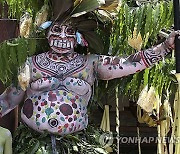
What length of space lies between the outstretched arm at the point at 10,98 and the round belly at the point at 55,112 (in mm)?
120

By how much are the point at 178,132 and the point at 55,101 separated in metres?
0.58

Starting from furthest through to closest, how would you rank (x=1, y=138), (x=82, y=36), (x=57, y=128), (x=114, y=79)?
1. (x=114, y=79)
2. (x=82, y=36)
3. (x=57, y=128)
4. (x=1, y=138)

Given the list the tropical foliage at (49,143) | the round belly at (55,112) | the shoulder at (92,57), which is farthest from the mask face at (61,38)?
the tropical foliage at (49,143)

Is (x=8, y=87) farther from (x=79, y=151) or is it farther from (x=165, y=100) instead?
(x=165, y=100)

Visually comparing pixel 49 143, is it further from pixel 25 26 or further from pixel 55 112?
pixel 25 26

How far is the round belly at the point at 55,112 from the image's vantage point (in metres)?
2.04

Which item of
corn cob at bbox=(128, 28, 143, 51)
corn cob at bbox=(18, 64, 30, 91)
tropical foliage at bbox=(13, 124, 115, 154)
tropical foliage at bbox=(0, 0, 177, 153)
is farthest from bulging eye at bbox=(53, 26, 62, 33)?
tropical foliage at bbox=(13, 124, 115, 154)

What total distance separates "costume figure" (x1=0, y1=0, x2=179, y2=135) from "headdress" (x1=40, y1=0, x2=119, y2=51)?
35 mm

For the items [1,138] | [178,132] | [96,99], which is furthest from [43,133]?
[178,132]

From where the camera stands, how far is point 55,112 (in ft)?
6.69

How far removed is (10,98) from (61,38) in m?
0.40

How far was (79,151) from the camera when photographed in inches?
82.8

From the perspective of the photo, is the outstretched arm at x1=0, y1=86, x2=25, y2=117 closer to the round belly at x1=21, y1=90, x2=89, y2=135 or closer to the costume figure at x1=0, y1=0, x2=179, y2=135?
the costume figure at x1=0, y1=0, x2=179, y2=135

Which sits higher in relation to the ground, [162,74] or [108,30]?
[108,30]
